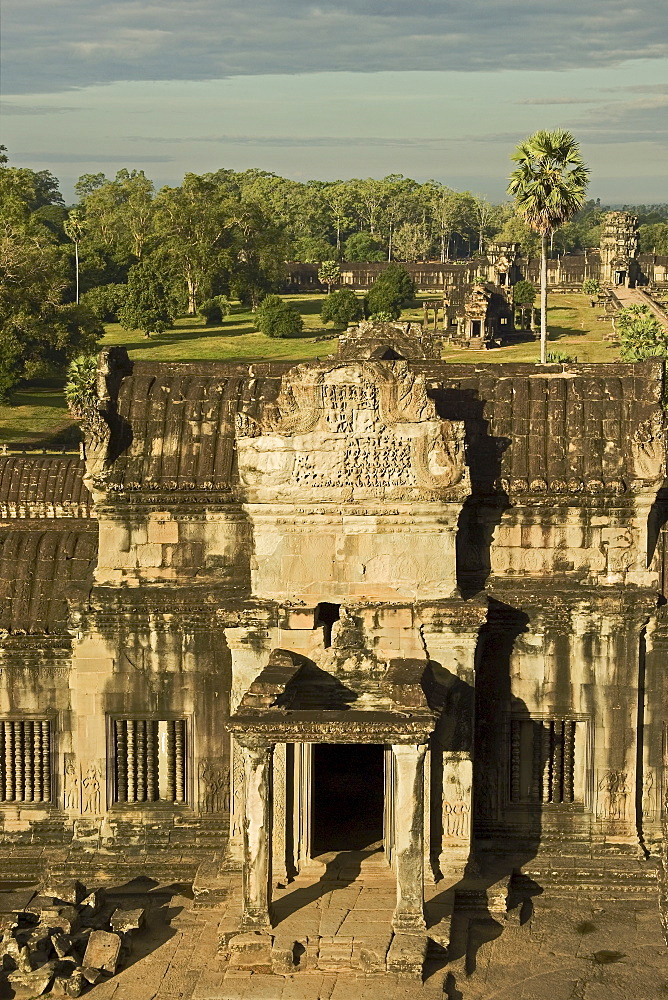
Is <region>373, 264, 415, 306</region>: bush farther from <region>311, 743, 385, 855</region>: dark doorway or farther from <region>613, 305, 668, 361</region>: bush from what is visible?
<region>311, 743, 385, 855</region>: dark doorway

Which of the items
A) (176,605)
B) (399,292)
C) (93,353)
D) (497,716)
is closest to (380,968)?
(497,716)

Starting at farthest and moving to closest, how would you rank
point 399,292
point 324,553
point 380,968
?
point 399,292 < point 324,553 < point 380,968

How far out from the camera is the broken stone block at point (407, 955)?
706 inches

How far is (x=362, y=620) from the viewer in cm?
2017

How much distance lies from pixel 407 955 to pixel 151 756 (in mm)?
5359

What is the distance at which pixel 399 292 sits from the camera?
116 meters

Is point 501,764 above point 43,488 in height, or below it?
below

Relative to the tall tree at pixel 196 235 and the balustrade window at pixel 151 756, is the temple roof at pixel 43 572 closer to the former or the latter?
the balustrade window at pixel 151 756

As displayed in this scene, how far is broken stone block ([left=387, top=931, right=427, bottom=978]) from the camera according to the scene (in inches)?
706

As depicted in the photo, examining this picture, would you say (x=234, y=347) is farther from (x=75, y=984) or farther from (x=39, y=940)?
(x=75, y=984)

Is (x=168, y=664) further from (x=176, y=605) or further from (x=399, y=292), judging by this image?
(x=399, y=292)

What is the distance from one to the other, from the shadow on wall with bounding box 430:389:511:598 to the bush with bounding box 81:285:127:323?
8943 centimetres

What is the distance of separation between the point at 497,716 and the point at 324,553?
3632mm

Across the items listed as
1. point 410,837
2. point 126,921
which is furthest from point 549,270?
point 126,921
